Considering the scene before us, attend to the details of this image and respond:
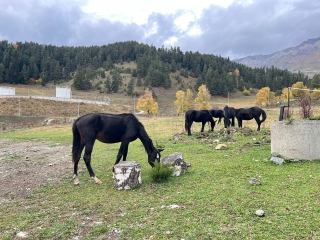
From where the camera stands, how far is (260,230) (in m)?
4.45

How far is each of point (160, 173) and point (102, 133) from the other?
2300 millimetres

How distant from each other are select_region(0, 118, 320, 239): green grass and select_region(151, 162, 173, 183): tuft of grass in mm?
146

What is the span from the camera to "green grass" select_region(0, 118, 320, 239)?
4.59m

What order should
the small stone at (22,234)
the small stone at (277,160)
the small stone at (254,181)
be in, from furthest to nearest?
the small stone at (277,160), the small stone at (254,181), the small stone at (22,234)

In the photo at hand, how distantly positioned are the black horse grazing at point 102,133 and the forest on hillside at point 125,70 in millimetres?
103643

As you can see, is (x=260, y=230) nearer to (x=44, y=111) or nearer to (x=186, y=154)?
(x=186, y=154)

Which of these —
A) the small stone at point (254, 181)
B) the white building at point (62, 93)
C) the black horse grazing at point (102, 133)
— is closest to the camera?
the small stone at point (254, 181)

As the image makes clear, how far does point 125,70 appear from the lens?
139625 millimetres

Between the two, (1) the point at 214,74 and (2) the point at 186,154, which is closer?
(2) the point at 186,154

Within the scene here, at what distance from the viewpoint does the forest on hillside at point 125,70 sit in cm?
11480

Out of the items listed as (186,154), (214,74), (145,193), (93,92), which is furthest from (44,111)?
(214,74)

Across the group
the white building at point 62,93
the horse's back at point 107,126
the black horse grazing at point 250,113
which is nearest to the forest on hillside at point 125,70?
the white building at point 62,93

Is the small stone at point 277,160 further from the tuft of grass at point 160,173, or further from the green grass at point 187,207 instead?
the tuft of grass at point 160,173

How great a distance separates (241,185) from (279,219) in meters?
2.03
